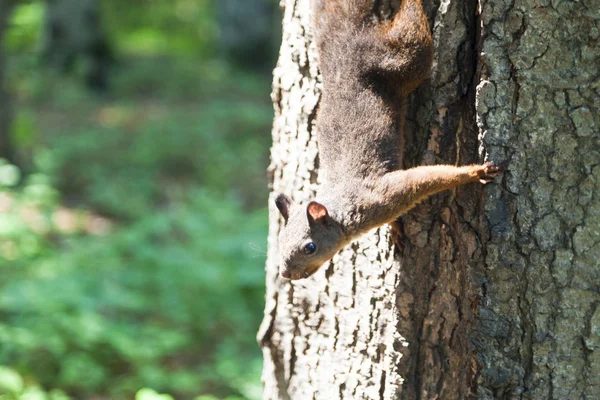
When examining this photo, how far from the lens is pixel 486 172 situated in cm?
209

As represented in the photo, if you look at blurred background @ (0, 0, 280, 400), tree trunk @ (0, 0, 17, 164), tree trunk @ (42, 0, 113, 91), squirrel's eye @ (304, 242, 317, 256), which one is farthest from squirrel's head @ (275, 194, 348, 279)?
tree trunk @ (42, 0, 113, 91)

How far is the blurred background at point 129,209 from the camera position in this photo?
4656 mm

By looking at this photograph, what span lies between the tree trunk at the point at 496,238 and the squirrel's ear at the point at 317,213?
0.19 m

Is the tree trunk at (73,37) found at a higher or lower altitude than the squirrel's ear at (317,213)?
higher

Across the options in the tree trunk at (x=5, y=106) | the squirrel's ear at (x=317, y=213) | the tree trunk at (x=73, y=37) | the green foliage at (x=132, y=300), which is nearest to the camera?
the squirrel's ear at (x=317, y=213)

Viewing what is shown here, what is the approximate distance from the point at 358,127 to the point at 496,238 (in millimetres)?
722

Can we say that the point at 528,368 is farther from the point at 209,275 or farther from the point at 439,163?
the point at 209,275

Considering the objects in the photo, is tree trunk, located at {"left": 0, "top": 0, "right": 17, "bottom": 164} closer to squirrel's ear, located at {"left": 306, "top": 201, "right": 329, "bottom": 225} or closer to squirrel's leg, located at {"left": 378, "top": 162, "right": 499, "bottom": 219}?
squirrel's ear, located at {"left": 306, "top": 201, "right": 329, "bottom": 225}

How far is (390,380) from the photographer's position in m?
2.46

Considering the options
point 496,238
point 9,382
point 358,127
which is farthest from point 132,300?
point 496,238

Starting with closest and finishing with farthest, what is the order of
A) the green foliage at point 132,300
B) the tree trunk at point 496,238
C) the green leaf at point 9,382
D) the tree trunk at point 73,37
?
the tree trunk at point 496,238 < the green leaf at point 9,382 < the green foliage at point 132,300 < the tree trunk at point 73,37

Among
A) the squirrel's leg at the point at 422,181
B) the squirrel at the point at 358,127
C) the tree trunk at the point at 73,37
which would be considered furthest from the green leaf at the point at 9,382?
the tree trunk at the point at 73,37

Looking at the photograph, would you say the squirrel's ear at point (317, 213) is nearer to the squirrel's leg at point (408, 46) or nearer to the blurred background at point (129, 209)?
the squirrel's leg at point (408, 46)

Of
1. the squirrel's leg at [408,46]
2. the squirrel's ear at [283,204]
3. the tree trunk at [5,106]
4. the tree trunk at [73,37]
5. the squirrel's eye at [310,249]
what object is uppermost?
the tree trunk at [73,37]
